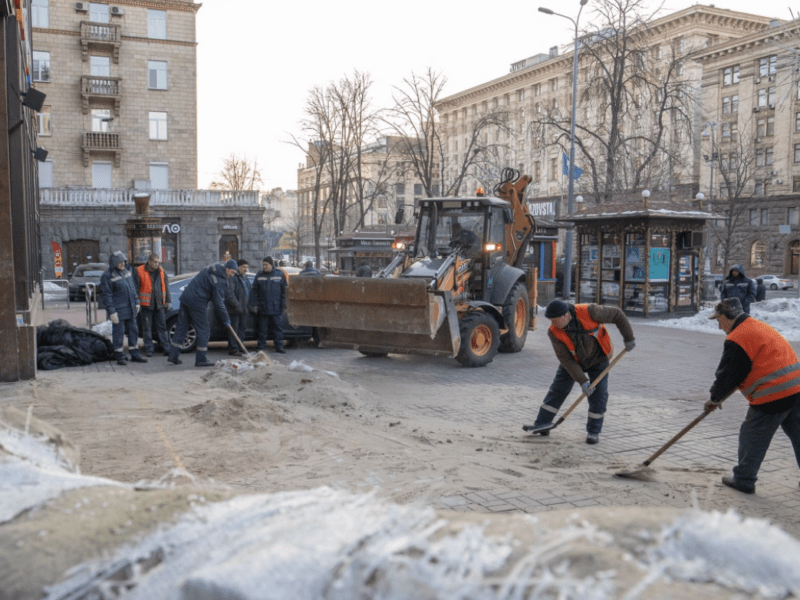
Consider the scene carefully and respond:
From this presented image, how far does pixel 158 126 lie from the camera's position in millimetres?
43375

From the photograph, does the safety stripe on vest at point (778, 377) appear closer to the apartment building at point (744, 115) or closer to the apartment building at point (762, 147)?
the apartment building at point (744, 115)

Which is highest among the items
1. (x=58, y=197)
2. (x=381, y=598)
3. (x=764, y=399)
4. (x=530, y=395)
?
(x=58, y=197)

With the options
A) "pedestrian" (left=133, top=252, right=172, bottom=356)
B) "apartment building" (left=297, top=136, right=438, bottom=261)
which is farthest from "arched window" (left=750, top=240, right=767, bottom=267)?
"pedestrian" (left=133, top=252, right=172, bottom=356)

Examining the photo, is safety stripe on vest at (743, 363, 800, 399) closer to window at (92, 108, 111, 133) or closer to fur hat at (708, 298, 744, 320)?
fur hat at (708, 298, 744, 320)

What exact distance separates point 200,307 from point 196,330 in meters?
0.37

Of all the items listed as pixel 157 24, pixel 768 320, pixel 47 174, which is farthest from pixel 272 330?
pixel 157 24

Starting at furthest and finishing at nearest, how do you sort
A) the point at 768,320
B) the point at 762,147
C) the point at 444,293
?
1. the point at 762,147
2. the point at 768,320
3. the point at 444,293

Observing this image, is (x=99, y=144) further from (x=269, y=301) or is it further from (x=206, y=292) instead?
(x=206, y=292)

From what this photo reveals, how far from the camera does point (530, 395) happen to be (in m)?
9.89

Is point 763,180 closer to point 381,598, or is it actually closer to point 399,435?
point 399,435

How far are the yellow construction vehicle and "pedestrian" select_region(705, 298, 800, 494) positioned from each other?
553 cm

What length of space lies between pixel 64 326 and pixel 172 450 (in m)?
6.83

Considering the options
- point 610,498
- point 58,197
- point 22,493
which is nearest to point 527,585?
point 22,493

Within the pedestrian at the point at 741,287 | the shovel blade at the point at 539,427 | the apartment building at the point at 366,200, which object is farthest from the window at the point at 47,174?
the shovel blade at the point at 539,427
